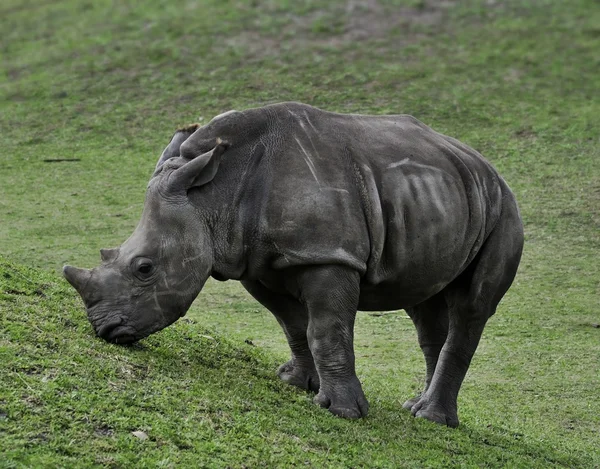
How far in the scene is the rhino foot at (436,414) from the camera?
330 inches

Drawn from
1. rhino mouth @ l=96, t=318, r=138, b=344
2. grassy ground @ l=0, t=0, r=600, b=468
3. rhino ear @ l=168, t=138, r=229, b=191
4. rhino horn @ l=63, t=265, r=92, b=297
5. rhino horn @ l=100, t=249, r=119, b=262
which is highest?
rhino ear @ l=168, t=138, r=229, b=191

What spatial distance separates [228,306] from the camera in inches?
539

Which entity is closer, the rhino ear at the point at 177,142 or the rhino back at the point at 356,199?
the rhino back at the point at 356,199

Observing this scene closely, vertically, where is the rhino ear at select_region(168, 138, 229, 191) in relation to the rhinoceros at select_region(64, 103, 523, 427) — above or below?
above

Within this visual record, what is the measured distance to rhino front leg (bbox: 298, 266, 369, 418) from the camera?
7402 millimetres

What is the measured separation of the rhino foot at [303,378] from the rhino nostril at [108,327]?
61.6 inches

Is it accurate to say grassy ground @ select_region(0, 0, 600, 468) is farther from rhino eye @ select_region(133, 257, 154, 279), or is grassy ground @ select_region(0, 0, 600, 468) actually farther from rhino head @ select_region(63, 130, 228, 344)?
rhino eye @ select_region(133, 257, 154, 279)

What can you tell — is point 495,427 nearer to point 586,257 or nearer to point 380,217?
point 380,217

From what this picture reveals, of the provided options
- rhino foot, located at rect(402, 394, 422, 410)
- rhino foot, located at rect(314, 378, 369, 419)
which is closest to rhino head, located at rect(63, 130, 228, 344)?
rhino foot, located at rect(314, 378, 369, 419)

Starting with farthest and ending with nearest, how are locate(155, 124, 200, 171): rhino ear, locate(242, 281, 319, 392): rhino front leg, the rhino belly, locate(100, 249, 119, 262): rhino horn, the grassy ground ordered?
locate(242, 281, 319, 392): rhino front leg < locate(155, 124, 200, 171): rhino ear < the rhino belly < locate(100, 249, 119, 262): rhino horn < the grassy ground

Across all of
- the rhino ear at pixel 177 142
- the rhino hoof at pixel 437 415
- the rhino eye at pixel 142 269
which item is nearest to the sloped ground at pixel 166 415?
the rhino hoof at pixel 437 415

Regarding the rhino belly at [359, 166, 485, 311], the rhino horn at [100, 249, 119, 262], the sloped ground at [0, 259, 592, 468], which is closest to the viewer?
the sloped ground at [0, 259, 592, 468]

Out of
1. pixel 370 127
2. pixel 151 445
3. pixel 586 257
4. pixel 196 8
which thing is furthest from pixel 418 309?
pixel 196 8

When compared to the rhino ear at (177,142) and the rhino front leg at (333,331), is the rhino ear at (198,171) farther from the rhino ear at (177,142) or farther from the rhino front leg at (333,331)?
the rhino front leg at (333,331)
